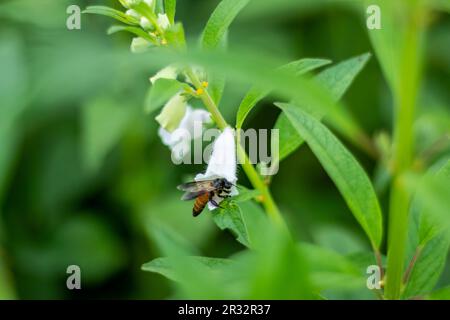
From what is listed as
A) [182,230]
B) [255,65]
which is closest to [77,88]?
[182,230]

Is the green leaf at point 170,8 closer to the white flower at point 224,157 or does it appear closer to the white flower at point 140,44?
the white flower at point 140,44

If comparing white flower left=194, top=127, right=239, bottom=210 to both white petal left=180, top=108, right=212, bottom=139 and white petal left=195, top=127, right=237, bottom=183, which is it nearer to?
white petal left=195, top=127, right=237, bottom=183

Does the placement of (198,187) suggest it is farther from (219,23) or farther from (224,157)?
(219,23)

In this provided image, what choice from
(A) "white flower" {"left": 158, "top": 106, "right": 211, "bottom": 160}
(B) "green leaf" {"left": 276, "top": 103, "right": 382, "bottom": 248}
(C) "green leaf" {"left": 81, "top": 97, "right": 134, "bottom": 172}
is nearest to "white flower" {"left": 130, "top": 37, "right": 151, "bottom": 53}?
(A) "white flower" {"left": 158, "top": 106, "right": 211, "bottom": 160}

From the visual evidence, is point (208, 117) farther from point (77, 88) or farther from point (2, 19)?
point (2, 19)

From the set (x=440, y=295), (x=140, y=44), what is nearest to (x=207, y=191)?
(x=140, y=44)

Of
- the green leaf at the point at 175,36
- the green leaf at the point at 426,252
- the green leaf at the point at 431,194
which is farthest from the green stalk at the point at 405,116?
the green leaf at the point at 175,36
